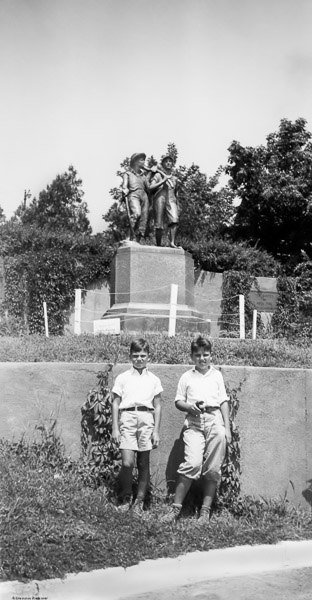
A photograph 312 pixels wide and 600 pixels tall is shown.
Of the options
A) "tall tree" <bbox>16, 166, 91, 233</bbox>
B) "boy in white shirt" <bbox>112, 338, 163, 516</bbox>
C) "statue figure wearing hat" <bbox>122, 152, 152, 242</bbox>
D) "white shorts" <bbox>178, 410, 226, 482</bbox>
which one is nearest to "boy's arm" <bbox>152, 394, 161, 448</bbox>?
"boy in white shirt" <bbox>112, 338, 163, 516</bbox>

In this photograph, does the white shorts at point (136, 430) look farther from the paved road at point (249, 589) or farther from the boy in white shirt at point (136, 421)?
the paved road at point (249, 589)

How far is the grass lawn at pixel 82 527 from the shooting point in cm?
409

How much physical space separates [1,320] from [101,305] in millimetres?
2751

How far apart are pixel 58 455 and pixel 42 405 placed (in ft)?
1.54

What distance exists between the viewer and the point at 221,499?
5559 millimetres

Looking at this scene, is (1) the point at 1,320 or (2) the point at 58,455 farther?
(1) the point at 1,320

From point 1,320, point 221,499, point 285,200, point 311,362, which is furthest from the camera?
point 285,200

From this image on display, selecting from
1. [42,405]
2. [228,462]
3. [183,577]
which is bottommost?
[183,577]

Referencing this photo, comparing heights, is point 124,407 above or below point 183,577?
above

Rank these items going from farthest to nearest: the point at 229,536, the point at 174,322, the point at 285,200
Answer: the point at 285,200
the point at 174,322
the point at 229,536

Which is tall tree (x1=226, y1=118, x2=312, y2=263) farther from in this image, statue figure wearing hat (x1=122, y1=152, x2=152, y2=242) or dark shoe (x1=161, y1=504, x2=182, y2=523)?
dark shoe (x1=161, y1=504, x2=182, y2=523)

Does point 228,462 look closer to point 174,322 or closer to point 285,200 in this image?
point 174,322

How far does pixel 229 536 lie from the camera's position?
4.87 metres

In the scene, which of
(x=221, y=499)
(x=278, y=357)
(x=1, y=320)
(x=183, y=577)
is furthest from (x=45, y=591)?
(x=1, y=320)
